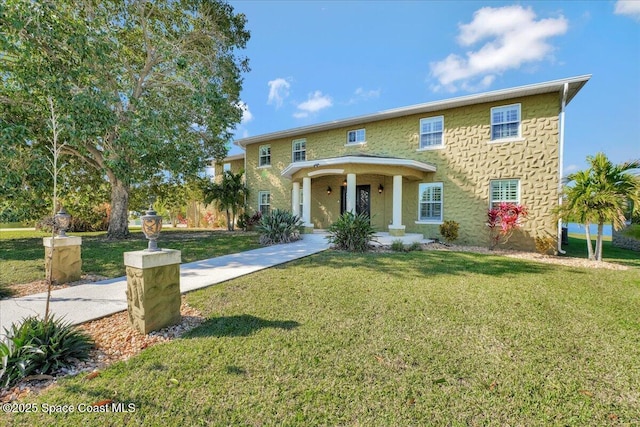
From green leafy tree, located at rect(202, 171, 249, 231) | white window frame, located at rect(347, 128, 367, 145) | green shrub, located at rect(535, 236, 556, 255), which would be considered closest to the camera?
green shrub, located at rect(535, 236, 556, 255)

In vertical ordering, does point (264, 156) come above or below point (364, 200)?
above

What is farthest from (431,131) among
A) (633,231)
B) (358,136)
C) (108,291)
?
(108,291)

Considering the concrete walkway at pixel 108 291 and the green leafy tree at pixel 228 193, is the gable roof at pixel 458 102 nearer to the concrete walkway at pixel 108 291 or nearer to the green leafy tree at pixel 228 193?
the green leafy tree at pixel 228 193

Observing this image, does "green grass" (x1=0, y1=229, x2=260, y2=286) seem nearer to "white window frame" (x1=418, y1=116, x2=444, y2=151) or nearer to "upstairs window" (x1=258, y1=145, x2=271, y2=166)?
"upstairs window" (x1=258, y1=145, x2=271, y2=166)

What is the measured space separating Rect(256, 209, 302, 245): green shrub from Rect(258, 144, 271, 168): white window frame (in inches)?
268

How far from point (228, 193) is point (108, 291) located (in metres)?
12.3

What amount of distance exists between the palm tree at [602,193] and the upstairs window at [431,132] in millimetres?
4950

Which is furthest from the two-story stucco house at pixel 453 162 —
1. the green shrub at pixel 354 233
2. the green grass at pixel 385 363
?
the green grass at pixel 385 363

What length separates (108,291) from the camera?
513 cm

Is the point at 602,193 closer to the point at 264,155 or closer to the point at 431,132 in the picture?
the point at 431,132

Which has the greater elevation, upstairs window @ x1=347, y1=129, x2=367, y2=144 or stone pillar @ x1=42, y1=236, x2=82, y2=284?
upstairs window @ x1=347, y1=129, x2=367, y2=144

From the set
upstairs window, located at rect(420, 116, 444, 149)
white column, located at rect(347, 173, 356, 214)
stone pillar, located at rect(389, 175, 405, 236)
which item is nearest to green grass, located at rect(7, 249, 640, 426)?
white column, located at rect(347, 173, 356, 214)

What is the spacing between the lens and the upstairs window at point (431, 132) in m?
12.0

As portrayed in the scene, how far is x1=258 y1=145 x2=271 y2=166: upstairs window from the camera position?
17.2 m
